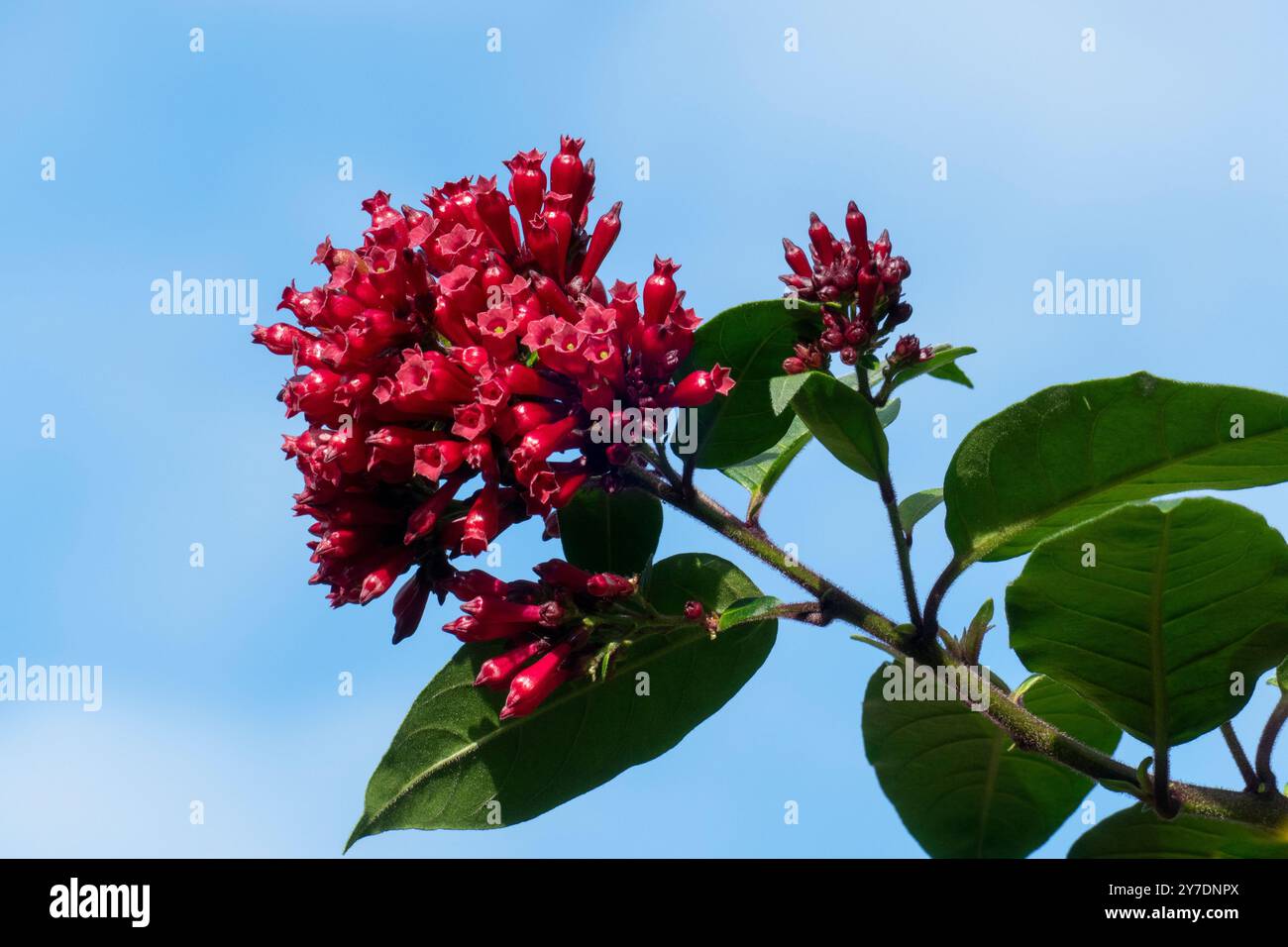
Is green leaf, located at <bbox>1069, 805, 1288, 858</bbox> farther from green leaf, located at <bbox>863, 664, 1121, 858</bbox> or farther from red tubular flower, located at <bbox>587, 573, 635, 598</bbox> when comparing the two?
red tubular flower, located at <bbox>587, 573, 635, 598</bbox>

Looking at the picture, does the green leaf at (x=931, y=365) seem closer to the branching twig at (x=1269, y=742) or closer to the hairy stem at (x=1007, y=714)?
the hairy stem at (x=1007, y=714)

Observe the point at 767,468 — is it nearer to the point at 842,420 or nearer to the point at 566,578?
the point at 842,420

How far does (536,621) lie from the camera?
3.92m

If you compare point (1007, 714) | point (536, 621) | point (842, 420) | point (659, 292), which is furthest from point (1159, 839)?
point (659, 292)

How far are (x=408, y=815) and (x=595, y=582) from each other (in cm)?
Answer: 101

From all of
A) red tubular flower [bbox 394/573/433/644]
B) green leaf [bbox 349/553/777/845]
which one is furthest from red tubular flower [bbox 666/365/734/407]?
red tubular flower [bbox 394/573/433/644]

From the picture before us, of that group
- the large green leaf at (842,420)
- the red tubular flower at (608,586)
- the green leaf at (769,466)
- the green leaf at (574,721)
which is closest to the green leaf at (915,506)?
the green leaf at (769,466)

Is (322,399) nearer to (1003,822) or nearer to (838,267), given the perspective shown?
(838,267)

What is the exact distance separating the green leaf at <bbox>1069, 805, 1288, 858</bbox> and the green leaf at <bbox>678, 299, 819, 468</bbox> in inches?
72.0

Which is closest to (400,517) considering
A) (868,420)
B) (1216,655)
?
(868,420)

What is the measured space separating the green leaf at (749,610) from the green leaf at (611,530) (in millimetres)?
469

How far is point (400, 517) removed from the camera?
4.05 metres

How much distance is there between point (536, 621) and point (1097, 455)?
1822 millimetres

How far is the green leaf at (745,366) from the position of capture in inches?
156
